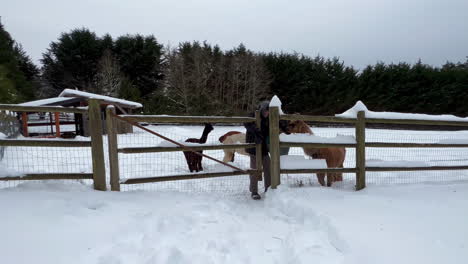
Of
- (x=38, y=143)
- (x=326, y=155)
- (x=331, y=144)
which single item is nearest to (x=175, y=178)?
(x=38, y=143)

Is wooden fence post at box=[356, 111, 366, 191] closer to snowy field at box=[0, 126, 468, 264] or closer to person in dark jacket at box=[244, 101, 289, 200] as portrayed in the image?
snowy field at box=[0, 126, 468, 264]

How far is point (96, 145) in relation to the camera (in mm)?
3260

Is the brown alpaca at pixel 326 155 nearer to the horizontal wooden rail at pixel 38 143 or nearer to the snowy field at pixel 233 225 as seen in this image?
the snowy field at pixel 233 225

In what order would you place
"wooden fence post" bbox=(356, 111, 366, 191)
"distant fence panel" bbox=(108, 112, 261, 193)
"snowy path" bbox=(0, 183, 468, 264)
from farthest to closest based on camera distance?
"wooden fence post" bbox=(356, 111, 366, 191)
"distant fence panel" bbox=(108, 112, 261, 193)
"snowy path" bbox=(0, 183, 468, 264)

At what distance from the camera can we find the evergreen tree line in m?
22.2

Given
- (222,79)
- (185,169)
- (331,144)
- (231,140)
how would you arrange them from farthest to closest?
(222,79), (185,169), (231,140), (331,144)

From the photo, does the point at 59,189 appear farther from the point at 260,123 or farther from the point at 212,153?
the point at 212,153

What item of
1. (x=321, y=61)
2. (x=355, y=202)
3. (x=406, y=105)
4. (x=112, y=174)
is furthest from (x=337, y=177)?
(x=321, y=61)

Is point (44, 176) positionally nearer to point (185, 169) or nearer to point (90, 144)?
point (90, 144)

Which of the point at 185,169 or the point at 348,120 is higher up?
the point at 348,120

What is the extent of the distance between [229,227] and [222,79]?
69.9 ft

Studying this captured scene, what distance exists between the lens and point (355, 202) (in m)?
3.27

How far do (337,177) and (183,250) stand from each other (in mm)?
3339

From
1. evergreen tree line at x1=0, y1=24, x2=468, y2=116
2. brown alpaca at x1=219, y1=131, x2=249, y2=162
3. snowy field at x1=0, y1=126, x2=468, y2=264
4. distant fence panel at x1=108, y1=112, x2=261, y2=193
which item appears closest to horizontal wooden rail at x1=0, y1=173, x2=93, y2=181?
snowy field at x1=0, y1=126, x2=468, y2=264
